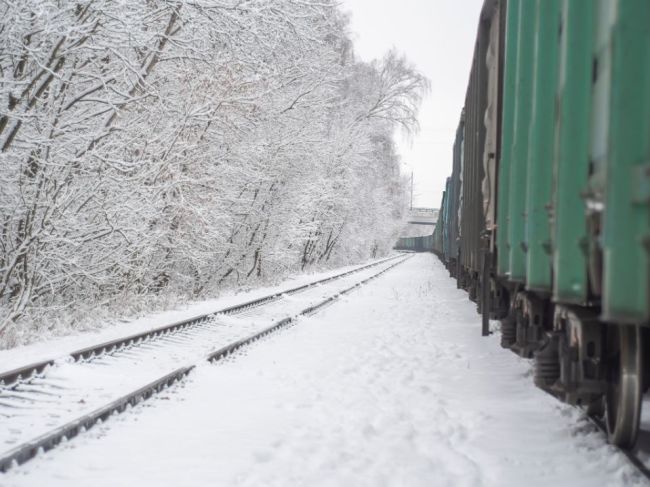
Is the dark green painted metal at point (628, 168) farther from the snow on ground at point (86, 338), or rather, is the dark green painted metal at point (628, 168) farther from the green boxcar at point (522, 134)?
the snow on ground at point (86, 338)

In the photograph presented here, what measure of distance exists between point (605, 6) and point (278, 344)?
22.7 feet

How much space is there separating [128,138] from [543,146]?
862 cm

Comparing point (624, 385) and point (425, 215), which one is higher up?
point (425, 215)

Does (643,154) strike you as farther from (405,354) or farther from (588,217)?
(405,354)

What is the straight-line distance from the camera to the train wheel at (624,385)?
11.4 feet

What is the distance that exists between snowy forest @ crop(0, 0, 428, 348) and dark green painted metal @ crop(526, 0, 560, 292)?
6031 millimetres

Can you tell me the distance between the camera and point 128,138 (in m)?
10.7

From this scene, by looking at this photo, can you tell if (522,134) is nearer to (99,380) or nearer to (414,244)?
(99,380)

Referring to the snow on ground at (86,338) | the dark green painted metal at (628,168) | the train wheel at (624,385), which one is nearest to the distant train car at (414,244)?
the snow on ground at (86,338)

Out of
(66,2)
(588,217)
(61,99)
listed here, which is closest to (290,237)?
(61,99)

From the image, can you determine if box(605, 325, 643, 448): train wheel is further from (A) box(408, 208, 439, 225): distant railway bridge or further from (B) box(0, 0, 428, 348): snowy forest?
(A) box(408, 208, 439, 225): distant railway bridge

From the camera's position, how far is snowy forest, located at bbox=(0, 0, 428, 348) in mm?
8500

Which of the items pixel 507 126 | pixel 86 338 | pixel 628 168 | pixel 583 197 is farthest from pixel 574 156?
pixel 86 338

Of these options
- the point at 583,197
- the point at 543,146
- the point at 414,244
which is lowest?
the point at 414,244
